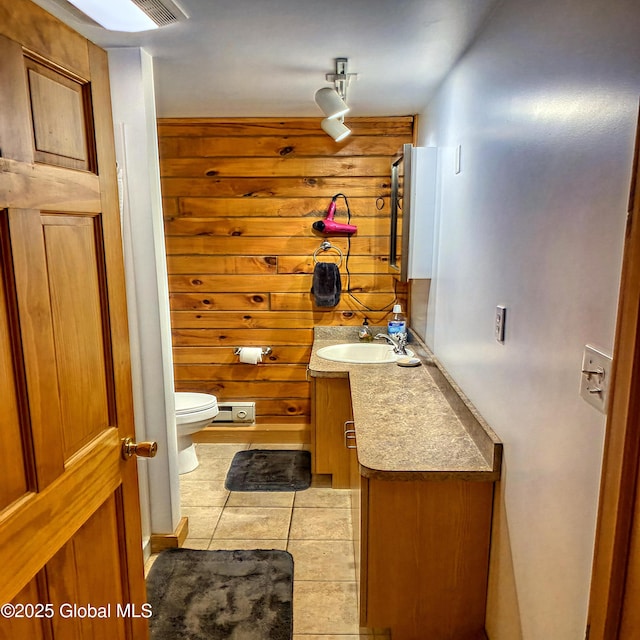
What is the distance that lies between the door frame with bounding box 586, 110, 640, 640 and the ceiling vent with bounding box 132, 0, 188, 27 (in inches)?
52.9

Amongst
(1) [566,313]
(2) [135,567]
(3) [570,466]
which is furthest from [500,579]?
(2) [135,567]

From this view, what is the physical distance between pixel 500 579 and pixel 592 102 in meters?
1.36

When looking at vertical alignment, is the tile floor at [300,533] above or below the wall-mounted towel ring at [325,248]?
below

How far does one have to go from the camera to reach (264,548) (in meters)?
2.34

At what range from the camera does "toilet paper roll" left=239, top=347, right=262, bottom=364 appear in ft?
10.8

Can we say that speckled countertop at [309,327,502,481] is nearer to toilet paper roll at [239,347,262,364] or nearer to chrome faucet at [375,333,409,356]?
chrome faucet at [375,333,409,356]

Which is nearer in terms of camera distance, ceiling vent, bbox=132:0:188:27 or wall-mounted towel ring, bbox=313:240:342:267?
ceiling vent, bbox=132:0:188:27

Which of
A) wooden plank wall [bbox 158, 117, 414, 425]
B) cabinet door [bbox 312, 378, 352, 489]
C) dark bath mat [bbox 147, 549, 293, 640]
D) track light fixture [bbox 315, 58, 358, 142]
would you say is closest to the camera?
dark bath mat [bbox 147, 549, 293, 640]

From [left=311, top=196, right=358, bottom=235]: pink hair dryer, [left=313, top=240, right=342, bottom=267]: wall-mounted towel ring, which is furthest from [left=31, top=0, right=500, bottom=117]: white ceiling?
[left=313, top=240, right=342, bottom=267]: wall-mounted towel ring

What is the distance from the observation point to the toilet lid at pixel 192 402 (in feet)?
9.43

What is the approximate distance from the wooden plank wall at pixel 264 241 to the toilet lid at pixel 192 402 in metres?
0.26

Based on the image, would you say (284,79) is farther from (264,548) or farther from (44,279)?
(264,548)

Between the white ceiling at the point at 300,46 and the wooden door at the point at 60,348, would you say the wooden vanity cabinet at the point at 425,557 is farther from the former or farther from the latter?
the white ceiling at the point at 300,46

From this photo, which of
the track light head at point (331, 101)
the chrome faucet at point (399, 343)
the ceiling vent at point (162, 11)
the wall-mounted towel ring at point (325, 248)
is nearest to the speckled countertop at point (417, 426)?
the chrome faucet at point (399, 343)
